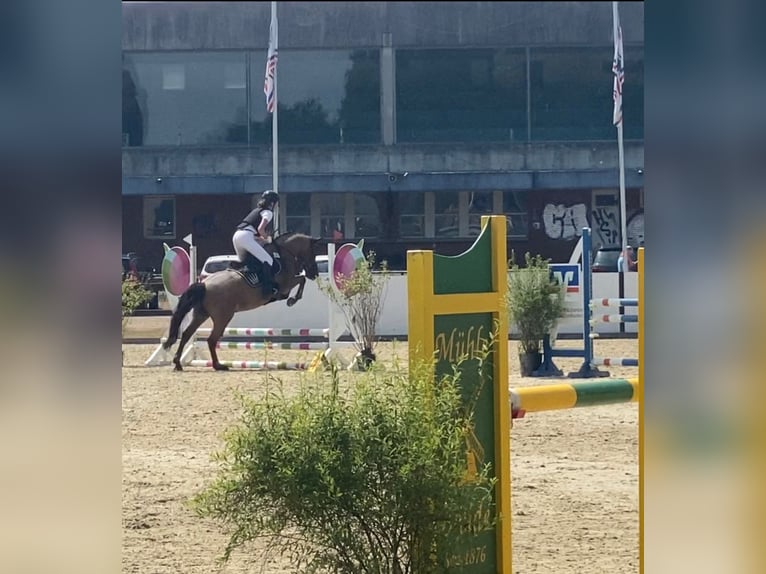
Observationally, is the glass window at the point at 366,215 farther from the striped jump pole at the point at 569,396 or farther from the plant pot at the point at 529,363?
the striped jump pole at the point at 569,396

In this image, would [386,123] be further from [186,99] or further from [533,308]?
[533,308]

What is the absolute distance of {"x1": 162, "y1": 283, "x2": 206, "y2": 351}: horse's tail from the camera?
12.9 m

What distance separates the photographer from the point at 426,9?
33219mm

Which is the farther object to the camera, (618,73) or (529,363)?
(618,73)

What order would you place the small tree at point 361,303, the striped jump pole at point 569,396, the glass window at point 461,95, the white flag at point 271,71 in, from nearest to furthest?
the striped jump pole at point 569,396 < the small tree at point 361,303 < the white flag at point 271,71 < the glass window at point 461,95

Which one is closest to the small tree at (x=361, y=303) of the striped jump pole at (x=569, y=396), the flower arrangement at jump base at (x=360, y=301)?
the flower arrangement at jump base at (x=360, y=301)

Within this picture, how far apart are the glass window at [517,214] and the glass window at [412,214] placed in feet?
7.54

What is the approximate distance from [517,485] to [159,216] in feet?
89.9

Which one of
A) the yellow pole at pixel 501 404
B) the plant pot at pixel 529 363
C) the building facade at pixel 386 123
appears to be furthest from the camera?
the building facade at pixel 386 123

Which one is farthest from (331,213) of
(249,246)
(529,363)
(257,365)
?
(529,363)

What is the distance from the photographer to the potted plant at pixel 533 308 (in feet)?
39.9

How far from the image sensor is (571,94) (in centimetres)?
3434
